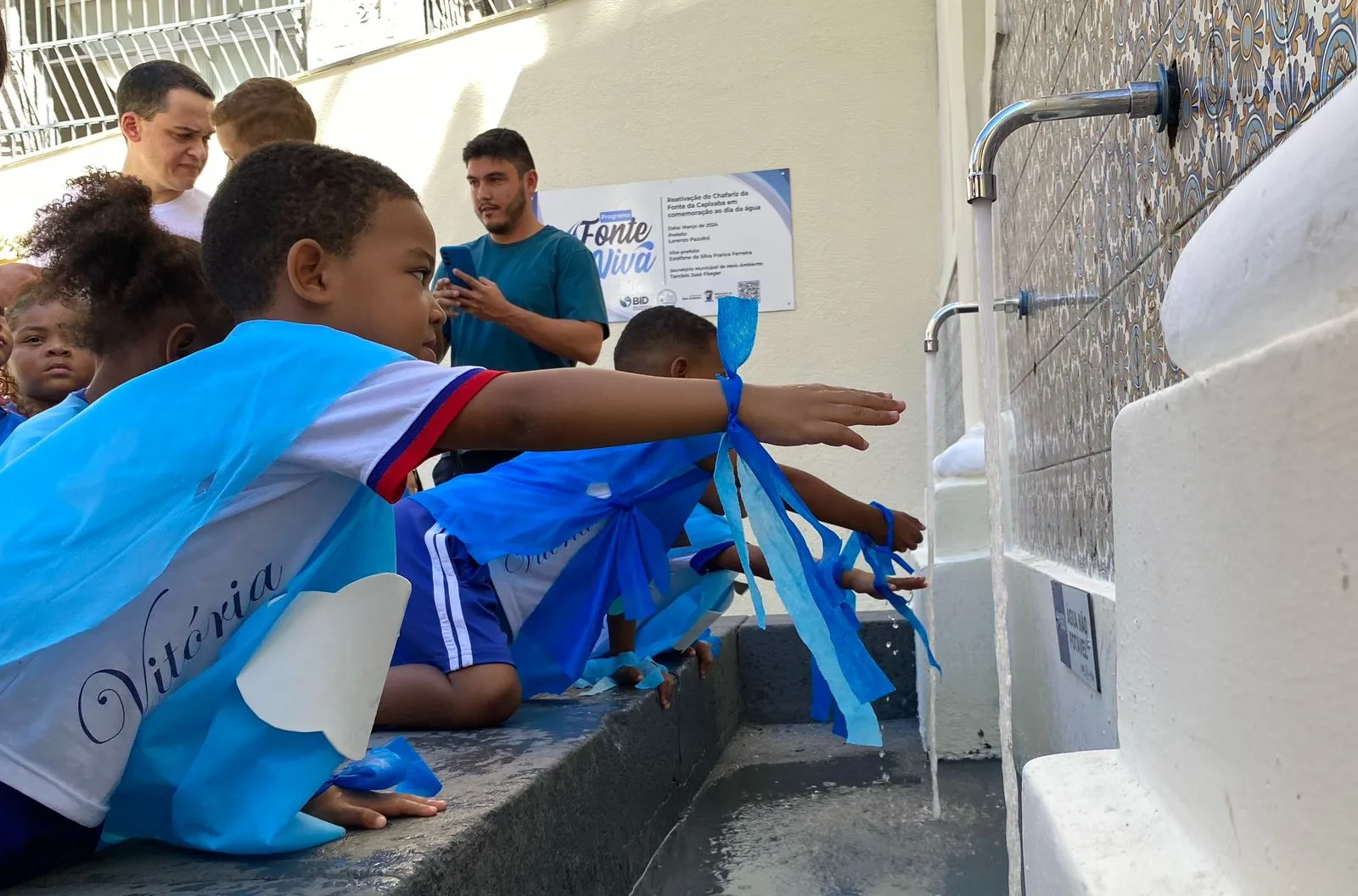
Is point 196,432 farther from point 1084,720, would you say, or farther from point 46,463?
point 1084,720

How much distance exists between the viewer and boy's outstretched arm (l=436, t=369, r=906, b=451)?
1282mm

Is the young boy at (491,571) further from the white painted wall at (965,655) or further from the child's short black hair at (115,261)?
the child's short black hair at (115,261)

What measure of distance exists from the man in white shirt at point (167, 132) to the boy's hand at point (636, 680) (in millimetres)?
1503

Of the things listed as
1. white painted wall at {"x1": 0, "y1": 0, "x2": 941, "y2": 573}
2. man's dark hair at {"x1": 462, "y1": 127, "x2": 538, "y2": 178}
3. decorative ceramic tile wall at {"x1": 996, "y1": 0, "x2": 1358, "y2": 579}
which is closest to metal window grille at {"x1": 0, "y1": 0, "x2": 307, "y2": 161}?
white painted wall at {"x1": 0, "y1": 0, "x2": 941, "y2": 573}

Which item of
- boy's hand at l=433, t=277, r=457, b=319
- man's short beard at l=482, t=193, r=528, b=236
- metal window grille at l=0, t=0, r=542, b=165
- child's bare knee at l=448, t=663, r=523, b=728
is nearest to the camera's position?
child's bare knee at l=448, t=663, r=523, b=728

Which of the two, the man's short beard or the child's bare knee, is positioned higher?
the man's short beard

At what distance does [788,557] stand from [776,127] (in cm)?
514

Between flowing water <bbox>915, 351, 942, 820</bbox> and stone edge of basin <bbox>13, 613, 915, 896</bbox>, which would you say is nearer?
stone edge of basin <bbox>13, 613, 915, 896</bbox>

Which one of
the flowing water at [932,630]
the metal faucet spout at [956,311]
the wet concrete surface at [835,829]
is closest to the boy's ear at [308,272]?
the wet concrete surface at [835,829]

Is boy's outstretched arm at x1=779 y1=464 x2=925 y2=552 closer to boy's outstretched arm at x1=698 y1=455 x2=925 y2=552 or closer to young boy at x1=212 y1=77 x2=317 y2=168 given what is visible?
boy's outstretched arm at x1=698 y1=455 x2=925 y2=552

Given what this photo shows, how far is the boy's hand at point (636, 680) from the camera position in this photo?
2.62 meters

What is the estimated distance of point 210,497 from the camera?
1230 millimetres

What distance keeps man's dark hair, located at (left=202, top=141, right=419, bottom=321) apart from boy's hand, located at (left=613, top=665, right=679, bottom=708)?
4.63ft

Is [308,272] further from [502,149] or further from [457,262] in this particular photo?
[502,149]
